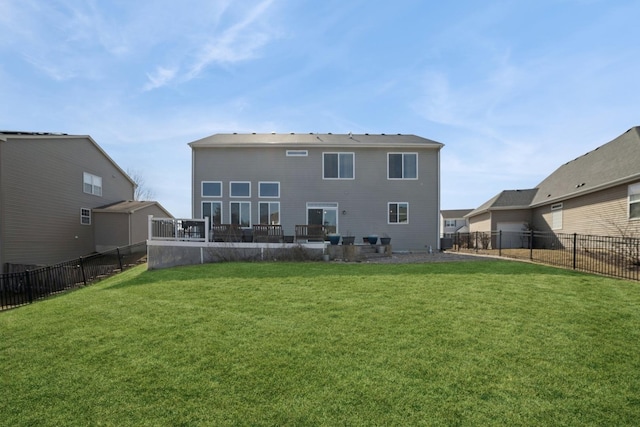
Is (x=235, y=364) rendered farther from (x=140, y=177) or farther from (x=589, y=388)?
(x=140, y=177)

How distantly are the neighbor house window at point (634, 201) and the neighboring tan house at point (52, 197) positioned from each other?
24.1m

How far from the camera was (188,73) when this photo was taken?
1048cm

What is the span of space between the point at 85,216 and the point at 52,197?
2569 millimetres

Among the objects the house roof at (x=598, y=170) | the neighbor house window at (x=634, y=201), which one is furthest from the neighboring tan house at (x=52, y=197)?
the neighbor house window at (x=634, y=201)

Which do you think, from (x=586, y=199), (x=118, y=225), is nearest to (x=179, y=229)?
(x=118, y=225)

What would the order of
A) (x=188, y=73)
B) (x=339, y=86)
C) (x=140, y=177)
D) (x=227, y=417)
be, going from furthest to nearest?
(x=140, y=177) → (x=339, y=86) → (x=188, y=73) → (x=227, y=417)

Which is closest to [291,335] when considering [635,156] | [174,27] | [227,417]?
[227,417]

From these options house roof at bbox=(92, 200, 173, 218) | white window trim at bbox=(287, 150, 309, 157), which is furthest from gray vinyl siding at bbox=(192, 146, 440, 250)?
house roof at bbox=(92, 200, 173, 218)

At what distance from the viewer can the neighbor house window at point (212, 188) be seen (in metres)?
16.8

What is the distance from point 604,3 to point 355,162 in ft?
36.1

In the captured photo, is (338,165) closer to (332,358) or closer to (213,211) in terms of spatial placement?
(213,211)

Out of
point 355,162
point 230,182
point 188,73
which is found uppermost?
point 188,73

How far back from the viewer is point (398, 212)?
55.9 feet

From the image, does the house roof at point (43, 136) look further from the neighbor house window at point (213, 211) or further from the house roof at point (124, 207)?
the neighbor house window at point (213, 211)
